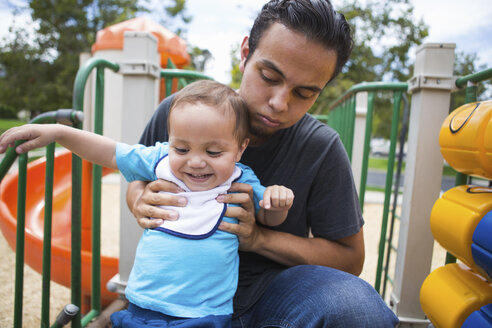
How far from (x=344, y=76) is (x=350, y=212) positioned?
12.0 meters

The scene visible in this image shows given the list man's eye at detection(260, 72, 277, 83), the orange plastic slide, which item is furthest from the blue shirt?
the orange plastic slide

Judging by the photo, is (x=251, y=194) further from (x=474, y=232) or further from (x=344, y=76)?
(x=344, y=76)

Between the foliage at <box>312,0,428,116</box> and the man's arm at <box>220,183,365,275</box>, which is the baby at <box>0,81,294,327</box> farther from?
the foliage at <box>312,0,428,116</box>

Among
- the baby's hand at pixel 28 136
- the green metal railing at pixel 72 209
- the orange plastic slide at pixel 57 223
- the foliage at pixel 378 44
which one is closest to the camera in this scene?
the baby's hand at pixel 28 136

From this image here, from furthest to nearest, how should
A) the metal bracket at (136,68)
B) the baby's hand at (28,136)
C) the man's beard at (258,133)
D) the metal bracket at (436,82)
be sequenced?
1. the metal bracket at (136,68)
2. the metal bracket at (436,82)
3. the man's beard at (258,133)
4. the baby's hand at (28,136)

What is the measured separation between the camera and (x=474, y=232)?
1.19 metres

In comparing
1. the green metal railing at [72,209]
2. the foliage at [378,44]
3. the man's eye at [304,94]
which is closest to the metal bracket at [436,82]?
the man's eye at [304,94]

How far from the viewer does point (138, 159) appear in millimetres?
1345

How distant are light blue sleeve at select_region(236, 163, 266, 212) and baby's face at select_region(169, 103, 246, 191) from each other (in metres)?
0.11

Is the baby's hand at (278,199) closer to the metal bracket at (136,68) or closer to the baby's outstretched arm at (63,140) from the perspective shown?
the baby's outstretched arm at (63,140)

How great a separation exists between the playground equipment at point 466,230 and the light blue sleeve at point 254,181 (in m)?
0.74

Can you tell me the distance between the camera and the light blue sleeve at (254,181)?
4.37ft

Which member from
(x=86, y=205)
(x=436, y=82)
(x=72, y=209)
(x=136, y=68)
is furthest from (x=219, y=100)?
(x=86, y=205)

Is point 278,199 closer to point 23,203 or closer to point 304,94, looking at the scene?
point 304,94
